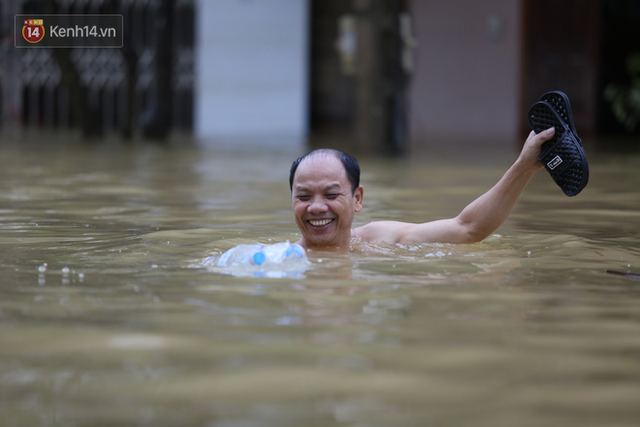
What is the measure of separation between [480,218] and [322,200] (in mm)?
624

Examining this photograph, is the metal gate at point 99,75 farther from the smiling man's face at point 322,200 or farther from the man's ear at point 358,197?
the smiling man's face at point 322,200

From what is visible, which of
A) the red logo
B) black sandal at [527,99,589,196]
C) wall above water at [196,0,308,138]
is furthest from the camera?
wall above water at [196,0,308,138]

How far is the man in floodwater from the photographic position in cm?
333

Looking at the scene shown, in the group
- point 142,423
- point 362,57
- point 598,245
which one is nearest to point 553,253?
point 598,245

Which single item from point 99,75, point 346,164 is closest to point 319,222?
point 346,164

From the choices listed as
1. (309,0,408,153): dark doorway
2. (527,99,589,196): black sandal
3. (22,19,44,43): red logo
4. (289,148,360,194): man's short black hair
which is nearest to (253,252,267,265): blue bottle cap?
(289,148,360,194): man's short black hair

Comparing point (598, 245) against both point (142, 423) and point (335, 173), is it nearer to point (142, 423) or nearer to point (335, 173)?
point (335, 173)

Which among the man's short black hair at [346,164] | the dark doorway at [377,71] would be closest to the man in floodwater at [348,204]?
the man's short black hair at [346,164]

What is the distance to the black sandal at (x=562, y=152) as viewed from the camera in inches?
126

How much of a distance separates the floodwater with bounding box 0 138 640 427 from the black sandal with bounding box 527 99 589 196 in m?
0.26

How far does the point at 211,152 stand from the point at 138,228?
6.33 meters

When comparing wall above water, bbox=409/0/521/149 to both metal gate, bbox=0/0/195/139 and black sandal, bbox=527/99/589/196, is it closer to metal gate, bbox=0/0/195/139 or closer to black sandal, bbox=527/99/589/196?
metal gate, bbox=0/0/195/139

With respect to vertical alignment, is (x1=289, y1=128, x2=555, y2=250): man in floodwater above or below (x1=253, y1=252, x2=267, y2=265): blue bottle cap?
→ above

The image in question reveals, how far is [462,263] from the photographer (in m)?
3.01
